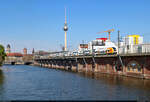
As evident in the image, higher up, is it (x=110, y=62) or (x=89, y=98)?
(x=110, y=62)

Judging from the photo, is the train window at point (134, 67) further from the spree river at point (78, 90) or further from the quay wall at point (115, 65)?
the spree river at point (78, 90)

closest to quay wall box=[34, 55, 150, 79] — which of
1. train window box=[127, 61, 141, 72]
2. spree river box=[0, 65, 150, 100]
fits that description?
train window box=[127, 61, 141, 72]

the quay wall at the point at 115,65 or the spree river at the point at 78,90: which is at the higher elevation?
the quay wall at the point at 115,65

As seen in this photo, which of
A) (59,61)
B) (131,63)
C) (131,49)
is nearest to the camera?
(131,63)

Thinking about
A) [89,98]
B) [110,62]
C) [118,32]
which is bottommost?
[89,98]

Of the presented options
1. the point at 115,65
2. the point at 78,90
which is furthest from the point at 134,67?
the point at 78,90

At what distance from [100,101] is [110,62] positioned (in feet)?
139

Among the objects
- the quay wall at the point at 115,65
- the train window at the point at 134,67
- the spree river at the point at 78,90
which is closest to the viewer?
the spree river at the point at 78,90

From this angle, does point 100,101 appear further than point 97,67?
No

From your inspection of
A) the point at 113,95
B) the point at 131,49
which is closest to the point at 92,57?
the point at 131,49

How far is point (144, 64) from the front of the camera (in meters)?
56.8

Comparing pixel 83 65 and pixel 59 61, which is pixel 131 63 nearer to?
pixel 83 65

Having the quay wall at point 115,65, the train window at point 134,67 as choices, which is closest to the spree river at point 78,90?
the quay wall at point 115,65

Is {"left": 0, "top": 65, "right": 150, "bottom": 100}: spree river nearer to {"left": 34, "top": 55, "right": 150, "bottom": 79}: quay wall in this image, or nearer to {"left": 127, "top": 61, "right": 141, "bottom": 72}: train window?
{"left": 34, "top": 55, "right": 150, "bottom": 79}: quay wall
